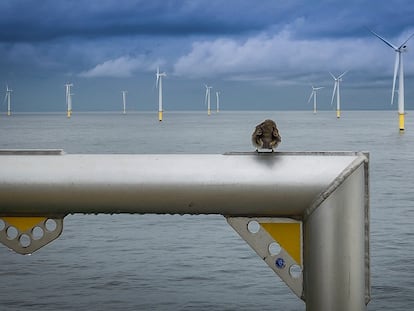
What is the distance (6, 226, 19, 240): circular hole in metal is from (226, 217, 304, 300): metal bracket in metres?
0.95

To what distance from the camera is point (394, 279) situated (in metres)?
11.2

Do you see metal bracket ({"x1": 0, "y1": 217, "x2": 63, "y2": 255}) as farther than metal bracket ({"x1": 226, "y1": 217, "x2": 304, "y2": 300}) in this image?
Yes

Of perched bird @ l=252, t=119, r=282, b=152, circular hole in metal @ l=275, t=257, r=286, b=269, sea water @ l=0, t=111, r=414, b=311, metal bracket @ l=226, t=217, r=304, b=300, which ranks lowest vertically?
sea water @ l=0, t=111, r=414, b=311

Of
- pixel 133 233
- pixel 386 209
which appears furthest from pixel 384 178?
pixel 133 233

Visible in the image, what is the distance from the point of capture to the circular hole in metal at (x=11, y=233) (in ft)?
12.1

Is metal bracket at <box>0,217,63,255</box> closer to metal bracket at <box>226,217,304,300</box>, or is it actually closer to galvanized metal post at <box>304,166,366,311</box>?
metal bracket at <box>226,217,304,300</box>

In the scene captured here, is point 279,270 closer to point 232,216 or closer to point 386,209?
point 232,216

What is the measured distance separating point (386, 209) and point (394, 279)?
1000cm

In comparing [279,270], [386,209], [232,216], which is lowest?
[386,209]

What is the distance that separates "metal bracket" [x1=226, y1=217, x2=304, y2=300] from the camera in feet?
11.4

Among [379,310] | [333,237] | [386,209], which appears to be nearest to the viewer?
[333,237]

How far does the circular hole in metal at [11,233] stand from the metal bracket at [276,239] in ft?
3.11

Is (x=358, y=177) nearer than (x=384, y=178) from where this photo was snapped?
Yes

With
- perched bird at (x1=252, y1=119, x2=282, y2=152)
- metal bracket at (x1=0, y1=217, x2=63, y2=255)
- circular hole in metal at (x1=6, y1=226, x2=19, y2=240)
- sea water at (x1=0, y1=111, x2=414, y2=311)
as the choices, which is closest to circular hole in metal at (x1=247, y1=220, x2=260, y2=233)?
perched bird at (x1=252, y1=119, x2=282, y2=152)
